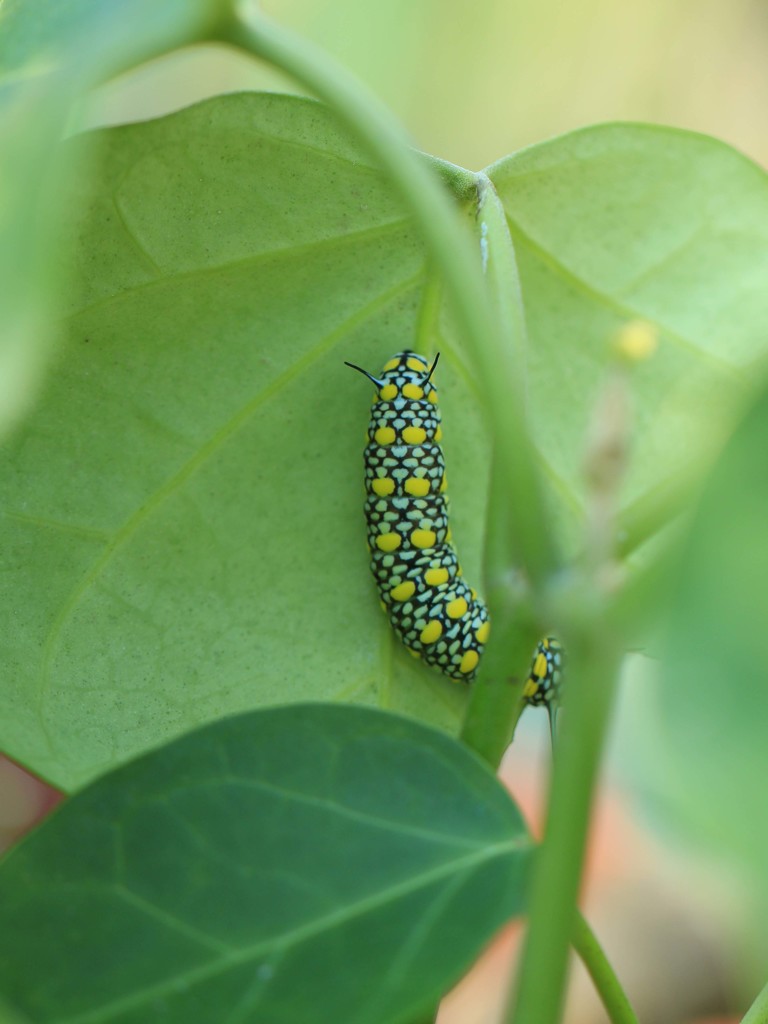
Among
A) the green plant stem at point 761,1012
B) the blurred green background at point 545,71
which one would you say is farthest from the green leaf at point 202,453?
the blurred green background at point 545,71

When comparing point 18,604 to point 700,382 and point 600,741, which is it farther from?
point 700,382

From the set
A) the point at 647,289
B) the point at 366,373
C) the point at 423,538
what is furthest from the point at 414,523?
the point at 647,289

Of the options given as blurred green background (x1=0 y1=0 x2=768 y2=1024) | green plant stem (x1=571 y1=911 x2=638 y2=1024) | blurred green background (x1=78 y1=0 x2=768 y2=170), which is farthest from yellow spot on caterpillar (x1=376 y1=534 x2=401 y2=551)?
blurred green background (x1=78 y1=0 x2=768 y2=170)

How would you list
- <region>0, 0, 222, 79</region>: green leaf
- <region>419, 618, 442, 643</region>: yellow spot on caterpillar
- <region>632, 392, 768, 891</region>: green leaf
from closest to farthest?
<region>632, 392, 768, 891</region>: green leaf, <region>0, 0, 222, 79</region>: green leaf, <region>419, 618, 442, 643</region>: yellow spot on caterpillar

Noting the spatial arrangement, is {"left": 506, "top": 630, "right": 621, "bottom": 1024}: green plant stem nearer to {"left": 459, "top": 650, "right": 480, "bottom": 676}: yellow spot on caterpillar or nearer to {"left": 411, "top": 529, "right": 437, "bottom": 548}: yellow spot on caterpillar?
{"left": 459, "top": 650, "right": 480, "bottom": 676}: yellow spot on caterpillar

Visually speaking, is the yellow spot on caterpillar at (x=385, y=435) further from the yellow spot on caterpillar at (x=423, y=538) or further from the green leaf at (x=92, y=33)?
the green leaf at (x=92, y=33)

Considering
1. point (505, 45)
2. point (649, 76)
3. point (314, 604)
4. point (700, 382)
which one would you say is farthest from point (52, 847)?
point (649, 76)
